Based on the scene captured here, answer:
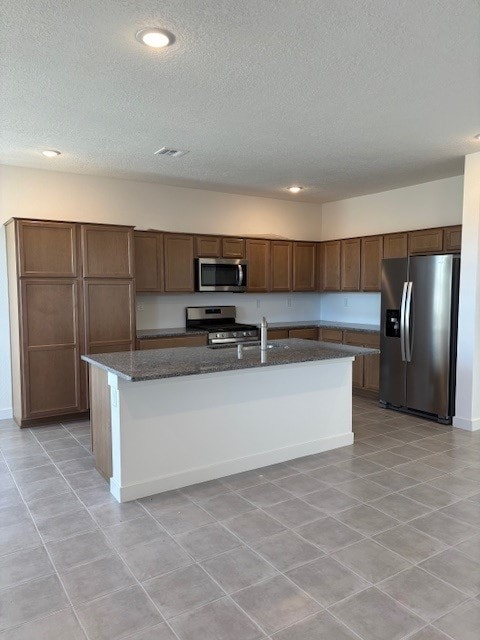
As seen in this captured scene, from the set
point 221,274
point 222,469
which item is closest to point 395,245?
point 221,274

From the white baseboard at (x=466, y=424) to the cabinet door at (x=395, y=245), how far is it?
6.76 feet

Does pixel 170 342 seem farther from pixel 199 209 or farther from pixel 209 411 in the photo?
pixel 209 411

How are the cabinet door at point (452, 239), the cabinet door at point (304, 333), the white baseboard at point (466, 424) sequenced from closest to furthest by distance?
the white baseboard at point (466, 424), the cabinet door at point (452, 239), the cabinet door at point (304, 333)

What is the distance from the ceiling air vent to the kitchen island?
1.84 meters

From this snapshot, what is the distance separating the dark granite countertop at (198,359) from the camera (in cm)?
303

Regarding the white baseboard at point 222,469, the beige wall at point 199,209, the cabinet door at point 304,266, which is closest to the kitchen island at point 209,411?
the white baseboard at point 222,469

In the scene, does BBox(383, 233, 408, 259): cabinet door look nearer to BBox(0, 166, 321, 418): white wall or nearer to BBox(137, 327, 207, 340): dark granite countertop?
BBox(0, 166, 321, 418): white wall

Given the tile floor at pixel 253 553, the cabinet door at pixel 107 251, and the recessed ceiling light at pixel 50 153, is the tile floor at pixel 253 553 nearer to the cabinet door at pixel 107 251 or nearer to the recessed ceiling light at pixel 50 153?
the cabinet door at pixel 107 251

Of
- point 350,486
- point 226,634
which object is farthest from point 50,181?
point 226,634

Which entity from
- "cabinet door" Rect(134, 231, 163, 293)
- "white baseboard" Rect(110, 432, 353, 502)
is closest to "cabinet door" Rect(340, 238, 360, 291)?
"cabinet door" Rect(134, 231, 163, 293)

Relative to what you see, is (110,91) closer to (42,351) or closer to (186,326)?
(42,351)

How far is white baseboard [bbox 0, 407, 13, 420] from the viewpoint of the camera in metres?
5.01

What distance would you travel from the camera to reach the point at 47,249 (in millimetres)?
4648

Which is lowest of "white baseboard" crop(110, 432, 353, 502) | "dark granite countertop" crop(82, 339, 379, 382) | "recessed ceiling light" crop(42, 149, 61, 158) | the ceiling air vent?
"white baseboard" crop(110, 432, 353, 502)
